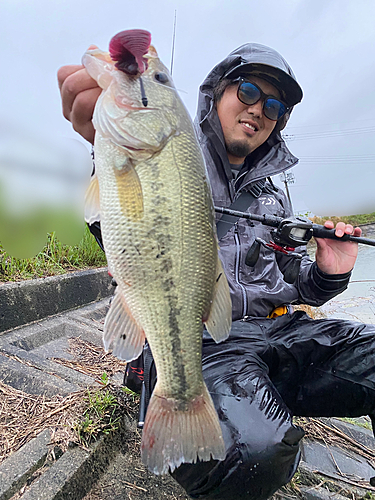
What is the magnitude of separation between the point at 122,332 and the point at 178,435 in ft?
1.56

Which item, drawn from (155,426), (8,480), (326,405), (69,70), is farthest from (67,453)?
(69,70)

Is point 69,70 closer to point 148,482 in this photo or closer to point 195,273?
point 195,273

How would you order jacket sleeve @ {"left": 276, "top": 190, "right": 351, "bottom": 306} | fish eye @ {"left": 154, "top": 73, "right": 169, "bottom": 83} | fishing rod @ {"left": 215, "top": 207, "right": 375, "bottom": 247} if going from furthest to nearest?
jacket sleeve @ {"left": 276, "top": 190, "right": 351, "bottom": 306}, fishing rod @ {"left": 215, "top": 207, "right": 375, "bottom": 247}, fish eye @ {"left": 154, "top": 73, "right": 169, "bottom": 83}

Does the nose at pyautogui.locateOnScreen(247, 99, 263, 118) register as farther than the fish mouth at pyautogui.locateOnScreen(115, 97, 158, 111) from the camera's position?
Yes

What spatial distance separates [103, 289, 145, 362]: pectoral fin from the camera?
4.48ft

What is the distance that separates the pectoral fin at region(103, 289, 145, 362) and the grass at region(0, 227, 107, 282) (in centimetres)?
269

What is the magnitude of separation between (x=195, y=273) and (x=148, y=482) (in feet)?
4.84

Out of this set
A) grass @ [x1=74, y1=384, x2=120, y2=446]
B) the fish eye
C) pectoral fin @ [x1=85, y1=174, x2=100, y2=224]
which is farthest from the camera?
grass @ [x1=74, y1=384, x2=120, y2=446]

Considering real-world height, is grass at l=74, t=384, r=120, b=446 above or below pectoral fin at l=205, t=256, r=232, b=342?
below

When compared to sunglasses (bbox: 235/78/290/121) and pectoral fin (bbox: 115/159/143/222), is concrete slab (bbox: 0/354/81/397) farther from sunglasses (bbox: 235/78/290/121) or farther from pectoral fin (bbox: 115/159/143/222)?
sunglasses (bbox: 235/78/290/121)

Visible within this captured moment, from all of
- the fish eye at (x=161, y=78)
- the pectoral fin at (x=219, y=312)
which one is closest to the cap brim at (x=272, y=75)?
the fish eye at (x=161, y=78)

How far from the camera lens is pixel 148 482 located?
6.55 feet

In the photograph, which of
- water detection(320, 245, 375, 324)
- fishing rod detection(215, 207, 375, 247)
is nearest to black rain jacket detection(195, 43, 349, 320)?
fishing rod detection(215, 207, 375, 247)

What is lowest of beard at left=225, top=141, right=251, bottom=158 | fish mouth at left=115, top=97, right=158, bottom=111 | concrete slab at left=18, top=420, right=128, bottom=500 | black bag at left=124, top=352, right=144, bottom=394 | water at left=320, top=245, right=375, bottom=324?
water at left=320, top=245, right=375, bottom=324
